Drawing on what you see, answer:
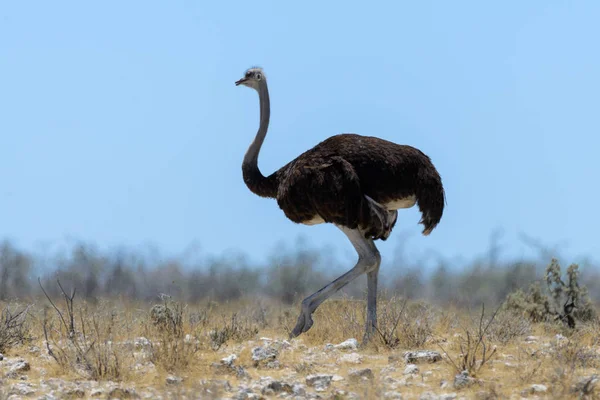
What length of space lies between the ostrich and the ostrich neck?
581 millimetres

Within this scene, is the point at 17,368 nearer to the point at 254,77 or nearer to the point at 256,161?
the point at 256,161

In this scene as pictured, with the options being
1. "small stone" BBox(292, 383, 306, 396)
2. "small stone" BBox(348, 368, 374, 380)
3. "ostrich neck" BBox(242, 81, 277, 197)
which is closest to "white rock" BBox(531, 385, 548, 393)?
"small stone" BBox(348, 368, 374, 380)

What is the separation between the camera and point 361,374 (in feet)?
25.6

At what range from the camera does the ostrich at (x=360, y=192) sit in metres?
10.0

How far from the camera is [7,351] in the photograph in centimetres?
953

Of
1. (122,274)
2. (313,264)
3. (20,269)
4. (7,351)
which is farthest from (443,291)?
(7,351)

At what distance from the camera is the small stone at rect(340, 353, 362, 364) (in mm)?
8656

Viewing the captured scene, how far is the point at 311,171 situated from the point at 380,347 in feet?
6.23

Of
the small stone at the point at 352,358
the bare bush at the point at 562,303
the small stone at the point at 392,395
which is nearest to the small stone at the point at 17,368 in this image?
the small stone at the point at 352,358

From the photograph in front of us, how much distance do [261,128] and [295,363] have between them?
4225 mm

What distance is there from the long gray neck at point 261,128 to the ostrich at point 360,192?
3.57 ft

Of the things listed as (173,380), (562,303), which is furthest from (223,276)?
(173,380)

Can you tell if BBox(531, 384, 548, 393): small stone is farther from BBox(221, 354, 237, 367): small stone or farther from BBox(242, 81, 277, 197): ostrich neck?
BBox(242, 81, 277, 197): ostrich neck

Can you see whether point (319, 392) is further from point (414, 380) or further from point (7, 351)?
point (7, 351)
